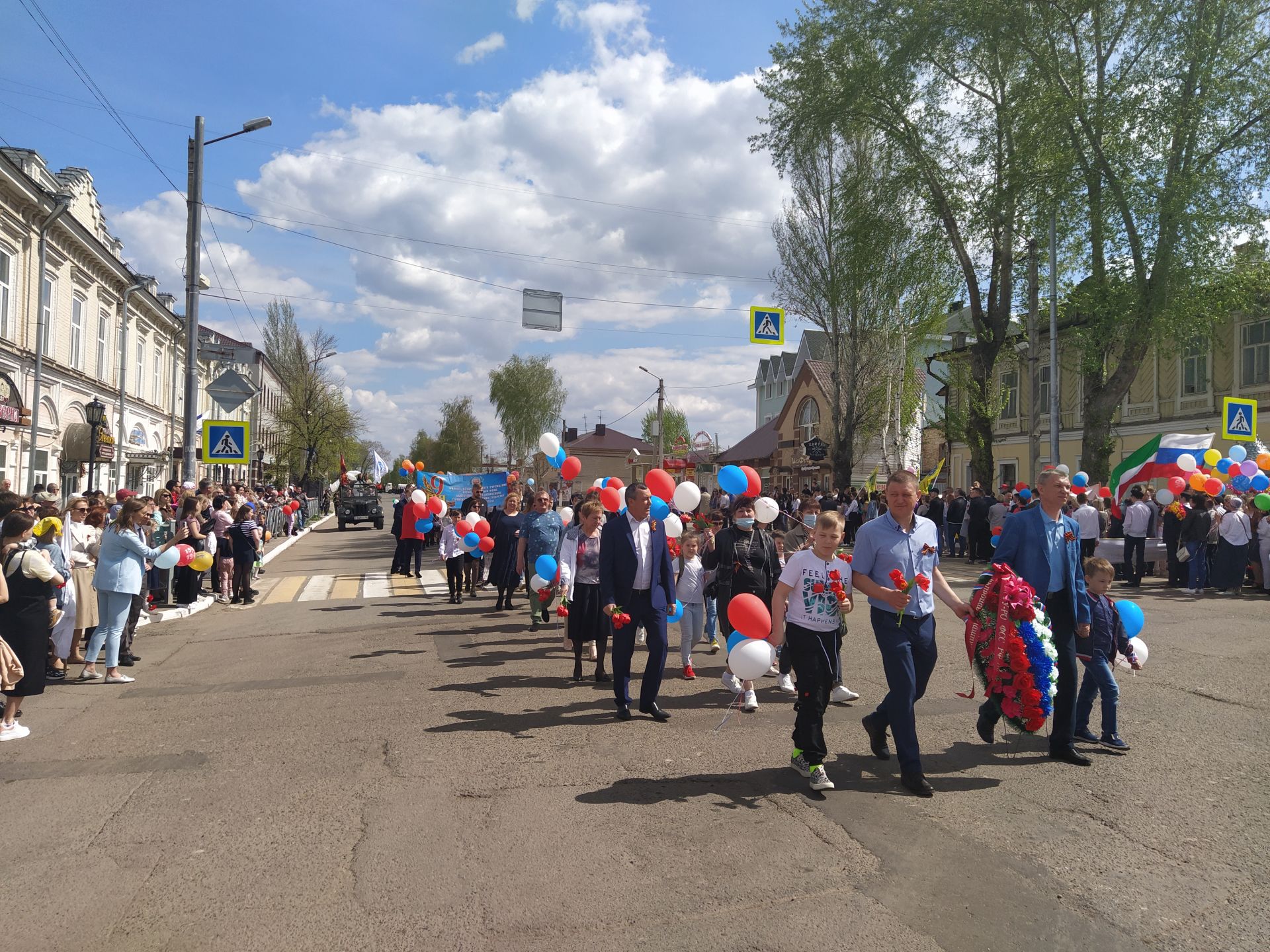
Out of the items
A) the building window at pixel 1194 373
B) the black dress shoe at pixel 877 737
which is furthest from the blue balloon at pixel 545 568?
the building window at pixel 1194 373

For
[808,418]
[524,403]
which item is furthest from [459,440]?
[808,418]

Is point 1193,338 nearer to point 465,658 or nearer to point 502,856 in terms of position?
point 465,658

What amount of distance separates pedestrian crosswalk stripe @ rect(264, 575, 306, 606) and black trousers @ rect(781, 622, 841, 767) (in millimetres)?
12080

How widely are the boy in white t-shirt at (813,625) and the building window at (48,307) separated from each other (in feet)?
83.6

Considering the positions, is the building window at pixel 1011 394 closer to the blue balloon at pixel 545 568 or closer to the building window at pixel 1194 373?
the building window at pixel 1194 373

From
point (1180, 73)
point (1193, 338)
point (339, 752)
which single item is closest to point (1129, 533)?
point (1193, 338)

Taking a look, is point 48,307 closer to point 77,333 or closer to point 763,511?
point 77,333

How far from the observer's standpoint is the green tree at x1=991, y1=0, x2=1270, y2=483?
20203 millimetres

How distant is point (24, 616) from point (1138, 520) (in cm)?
1756

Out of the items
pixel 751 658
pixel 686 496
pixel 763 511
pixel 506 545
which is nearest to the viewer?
pixel 751 658

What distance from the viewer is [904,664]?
5.19 meters

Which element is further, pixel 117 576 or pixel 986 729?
pixel 117 576

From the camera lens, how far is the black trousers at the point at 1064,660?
5.80 m

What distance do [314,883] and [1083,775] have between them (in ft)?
15.1
